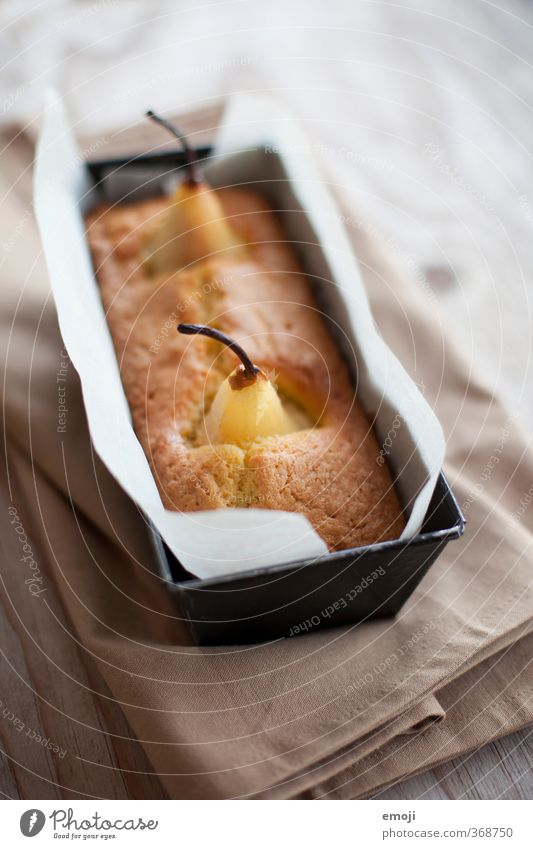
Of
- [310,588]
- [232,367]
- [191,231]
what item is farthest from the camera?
[191,231]

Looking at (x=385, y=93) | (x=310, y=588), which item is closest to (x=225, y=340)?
(x=310, y=588)

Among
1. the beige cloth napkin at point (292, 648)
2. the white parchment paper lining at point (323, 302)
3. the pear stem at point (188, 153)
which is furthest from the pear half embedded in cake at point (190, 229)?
the beige cloth napkin at point (292, 648)

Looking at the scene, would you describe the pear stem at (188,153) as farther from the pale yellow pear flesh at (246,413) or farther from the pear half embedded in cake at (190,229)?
the pale yellow pear flesh at (246,413)

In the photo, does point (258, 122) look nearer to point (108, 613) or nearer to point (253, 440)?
point (253, 440)

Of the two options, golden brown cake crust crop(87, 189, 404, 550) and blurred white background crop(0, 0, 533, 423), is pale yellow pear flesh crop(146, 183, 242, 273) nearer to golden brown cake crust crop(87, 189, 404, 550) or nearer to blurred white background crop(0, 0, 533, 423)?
golden brown cake crust crop(87, 189, 404, 550)

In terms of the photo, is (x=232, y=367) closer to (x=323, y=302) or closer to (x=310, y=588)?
(x=323, y=302)

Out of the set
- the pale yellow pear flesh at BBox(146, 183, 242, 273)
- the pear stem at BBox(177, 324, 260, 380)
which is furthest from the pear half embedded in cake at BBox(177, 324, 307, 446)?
the pale yellow pear flesh at BBox(146, 183, 242, 273)
